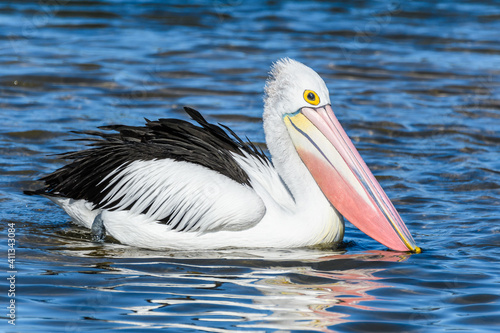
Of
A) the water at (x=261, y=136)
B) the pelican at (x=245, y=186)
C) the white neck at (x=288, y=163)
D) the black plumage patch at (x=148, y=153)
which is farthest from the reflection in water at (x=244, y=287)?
the black plumage patch at (x=148, y=153)

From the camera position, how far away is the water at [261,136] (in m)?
4.10

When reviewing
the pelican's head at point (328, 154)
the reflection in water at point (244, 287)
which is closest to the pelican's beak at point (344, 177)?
the pelican's head at point (328, 154)

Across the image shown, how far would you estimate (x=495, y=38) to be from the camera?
43.0ft

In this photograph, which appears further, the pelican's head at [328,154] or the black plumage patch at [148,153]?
the black plumage patch at [148,153]

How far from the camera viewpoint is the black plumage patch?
204 inches

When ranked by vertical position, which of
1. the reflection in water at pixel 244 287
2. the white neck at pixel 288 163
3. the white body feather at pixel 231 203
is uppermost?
the white neck at pixel 288 163

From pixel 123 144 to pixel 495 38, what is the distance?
9322 millimetres

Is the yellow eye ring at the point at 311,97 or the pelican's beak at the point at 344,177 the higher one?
the yellow eye ring at the point at 311,97

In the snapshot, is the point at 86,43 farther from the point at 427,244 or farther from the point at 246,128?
the point at 427,244

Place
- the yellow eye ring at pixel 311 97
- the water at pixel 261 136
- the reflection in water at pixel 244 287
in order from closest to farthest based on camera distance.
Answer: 1. the reflection in water at pixel 244 287
2. the water at pixel 261 136
3. the yellow eye ring at pixel 311 97

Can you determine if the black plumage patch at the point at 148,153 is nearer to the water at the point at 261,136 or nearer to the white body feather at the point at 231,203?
the white body feather at the point at 231,203

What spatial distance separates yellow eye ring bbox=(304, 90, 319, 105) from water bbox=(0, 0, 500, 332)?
96 centimetres

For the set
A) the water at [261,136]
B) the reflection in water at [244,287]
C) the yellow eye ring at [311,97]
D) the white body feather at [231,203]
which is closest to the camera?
the reflection in water at [244,287]

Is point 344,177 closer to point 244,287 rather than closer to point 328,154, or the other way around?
point 328,154
